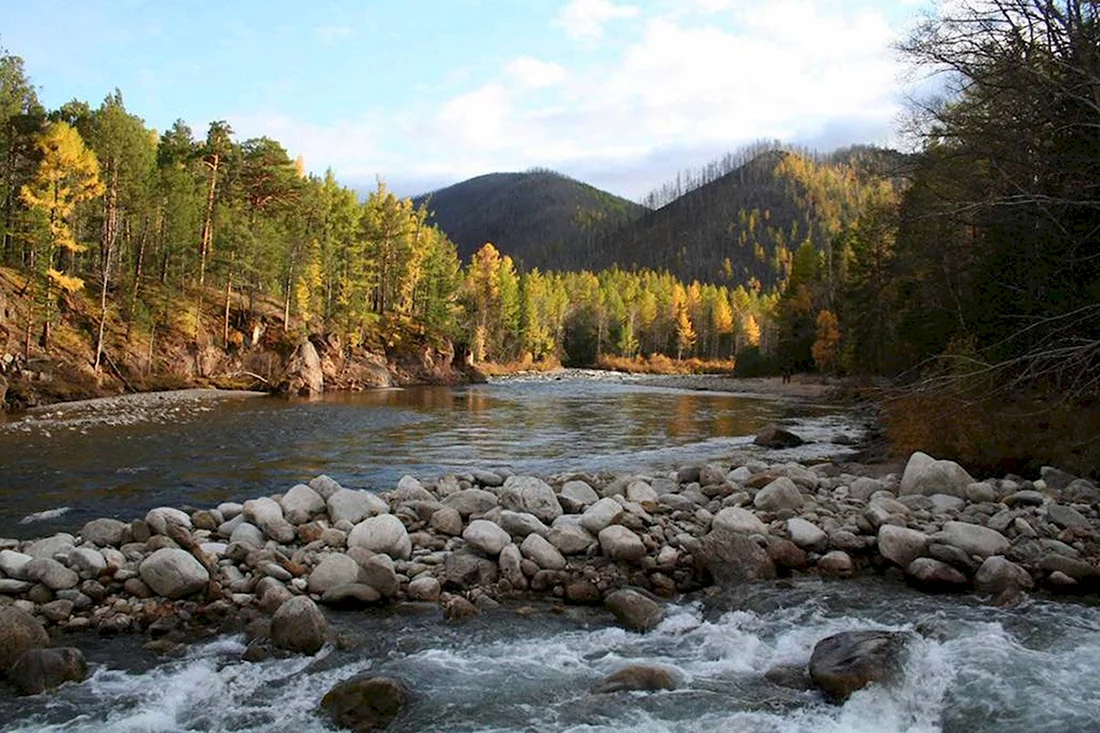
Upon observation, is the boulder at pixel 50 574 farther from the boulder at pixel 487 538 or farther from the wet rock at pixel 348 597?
the boulder at pixel 487 538

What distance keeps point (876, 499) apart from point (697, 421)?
18307 mm

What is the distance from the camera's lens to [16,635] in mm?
6422

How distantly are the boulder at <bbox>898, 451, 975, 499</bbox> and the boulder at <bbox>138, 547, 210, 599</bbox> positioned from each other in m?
10.7

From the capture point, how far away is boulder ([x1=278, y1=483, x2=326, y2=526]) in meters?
10.1

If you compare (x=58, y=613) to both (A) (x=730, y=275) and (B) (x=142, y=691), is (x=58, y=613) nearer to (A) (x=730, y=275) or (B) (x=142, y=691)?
(B) (x=142, y=691)

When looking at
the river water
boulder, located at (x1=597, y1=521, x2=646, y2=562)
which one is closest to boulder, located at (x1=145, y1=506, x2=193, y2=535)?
the river water

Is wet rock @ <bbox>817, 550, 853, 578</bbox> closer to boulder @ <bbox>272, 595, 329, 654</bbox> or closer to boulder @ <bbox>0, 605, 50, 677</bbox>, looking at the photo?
boulder @ <bbox>272, 595, 329, 654</bbox>

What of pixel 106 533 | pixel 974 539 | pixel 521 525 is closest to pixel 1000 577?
pixel 974 539

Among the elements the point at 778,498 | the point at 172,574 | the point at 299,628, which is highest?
the point at 778,498

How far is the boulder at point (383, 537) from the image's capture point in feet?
29.9

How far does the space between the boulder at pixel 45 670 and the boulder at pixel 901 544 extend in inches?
354

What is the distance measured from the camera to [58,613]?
24.0 ft

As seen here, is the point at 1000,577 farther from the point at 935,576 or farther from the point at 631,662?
the point at 631,662

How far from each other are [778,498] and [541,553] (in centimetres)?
426
